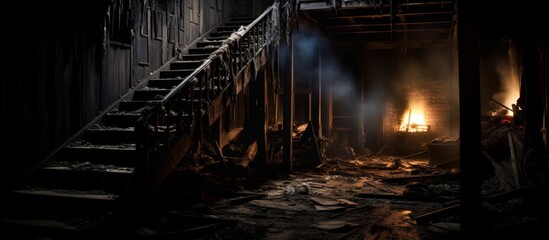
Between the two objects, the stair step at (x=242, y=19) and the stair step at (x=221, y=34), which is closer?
the stair step at (x=221, y=34)

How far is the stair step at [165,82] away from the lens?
10789 millimetres

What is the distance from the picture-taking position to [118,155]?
7.95m

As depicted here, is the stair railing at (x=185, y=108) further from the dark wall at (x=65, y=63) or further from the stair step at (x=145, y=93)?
the dark wall at (x=65, y=63)

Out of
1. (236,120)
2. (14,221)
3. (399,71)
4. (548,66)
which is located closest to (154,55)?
(236,120)

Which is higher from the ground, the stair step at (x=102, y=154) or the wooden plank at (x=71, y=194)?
the stair step at (x=102, y=154)

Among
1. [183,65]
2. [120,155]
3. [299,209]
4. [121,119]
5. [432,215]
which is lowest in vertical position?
[299,209]

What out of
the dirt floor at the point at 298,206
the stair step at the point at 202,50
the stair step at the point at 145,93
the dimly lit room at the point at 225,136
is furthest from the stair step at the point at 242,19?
the dirt floor at the point at 298,206

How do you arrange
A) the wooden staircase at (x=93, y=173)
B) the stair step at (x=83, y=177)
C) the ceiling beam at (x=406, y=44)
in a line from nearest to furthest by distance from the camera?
1. the wooden staircase at (x=93, y=173)
2. the stair step at (x=83, y=177)
3. the ceiling beam at (x=406, y=44)

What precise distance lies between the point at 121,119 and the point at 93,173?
227 centimetres

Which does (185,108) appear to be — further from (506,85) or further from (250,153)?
(506,85)

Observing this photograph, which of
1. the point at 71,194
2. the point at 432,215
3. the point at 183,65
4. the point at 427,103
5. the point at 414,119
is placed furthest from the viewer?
the point at 414,119

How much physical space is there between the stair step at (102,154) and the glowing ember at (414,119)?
1364cm

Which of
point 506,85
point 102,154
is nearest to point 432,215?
point 102,154

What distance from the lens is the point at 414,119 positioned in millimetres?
18547
